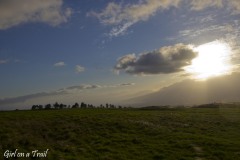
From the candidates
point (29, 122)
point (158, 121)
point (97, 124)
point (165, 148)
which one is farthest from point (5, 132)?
point (158, 121)

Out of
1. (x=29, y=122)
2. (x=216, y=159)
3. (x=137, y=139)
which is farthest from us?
(x=29, y=122)

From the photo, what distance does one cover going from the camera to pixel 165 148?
35188 mm

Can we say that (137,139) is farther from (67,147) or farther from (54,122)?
(54,122)

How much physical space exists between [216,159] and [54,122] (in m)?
24.1

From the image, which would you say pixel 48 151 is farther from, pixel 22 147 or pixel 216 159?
pixel 216 159

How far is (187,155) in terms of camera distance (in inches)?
1272

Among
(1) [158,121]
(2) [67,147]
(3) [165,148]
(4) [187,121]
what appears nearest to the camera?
(2) [67,147]

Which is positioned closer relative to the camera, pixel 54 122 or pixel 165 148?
pixel 165 148

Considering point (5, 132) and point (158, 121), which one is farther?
point (158, 121)

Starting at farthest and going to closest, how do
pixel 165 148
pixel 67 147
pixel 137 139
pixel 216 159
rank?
pixel 137 139 → pixel 165 148 → pixel 67 147 → pixel 216 159

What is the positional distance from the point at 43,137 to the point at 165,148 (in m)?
14.5

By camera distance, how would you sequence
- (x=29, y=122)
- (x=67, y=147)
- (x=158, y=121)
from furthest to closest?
1. (x=158, y=121)
2. (x=29, y=122)
3. (x=67, y=147)

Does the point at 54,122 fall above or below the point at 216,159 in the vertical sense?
above

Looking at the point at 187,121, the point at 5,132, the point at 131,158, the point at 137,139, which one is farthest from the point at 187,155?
the point at 187,121
